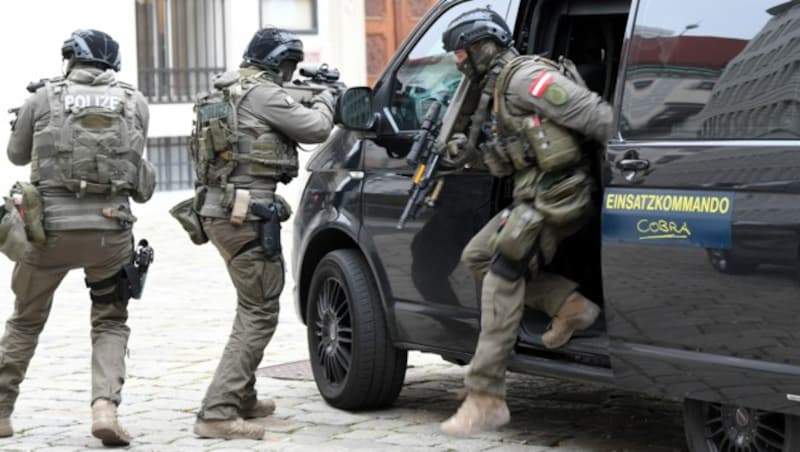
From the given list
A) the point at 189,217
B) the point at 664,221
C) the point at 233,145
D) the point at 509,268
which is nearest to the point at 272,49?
the point at 233,145

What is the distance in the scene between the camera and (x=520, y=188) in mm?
6332

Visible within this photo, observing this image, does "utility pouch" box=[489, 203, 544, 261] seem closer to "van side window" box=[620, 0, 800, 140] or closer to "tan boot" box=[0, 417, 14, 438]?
"van side window" box=[620, 0, 800, 140]

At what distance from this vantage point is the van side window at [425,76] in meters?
7.24

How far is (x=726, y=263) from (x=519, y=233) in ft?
3.48

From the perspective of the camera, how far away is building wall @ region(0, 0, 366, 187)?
60.1ft

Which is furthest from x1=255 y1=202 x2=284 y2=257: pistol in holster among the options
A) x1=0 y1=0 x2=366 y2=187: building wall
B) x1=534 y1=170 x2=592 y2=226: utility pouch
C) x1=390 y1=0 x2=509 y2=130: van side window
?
x1=0 y1=0 x2=366 y2=187: building wall

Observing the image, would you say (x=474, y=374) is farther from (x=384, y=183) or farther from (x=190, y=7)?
(x=190, y=7)

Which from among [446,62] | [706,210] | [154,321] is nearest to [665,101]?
[706,210]

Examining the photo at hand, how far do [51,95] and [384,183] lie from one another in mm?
1539

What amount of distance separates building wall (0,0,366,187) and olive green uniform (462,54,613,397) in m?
12.1

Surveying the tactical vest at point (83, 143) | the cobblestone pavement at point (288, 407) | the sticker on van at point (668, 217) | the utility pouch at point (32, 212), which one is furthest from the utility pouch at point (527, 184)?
the utility pouch at point (32, 212)

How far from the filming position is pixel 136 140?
7094 mm

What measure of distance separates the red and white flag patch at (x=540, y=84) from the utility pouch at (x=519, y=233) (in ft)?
1.47

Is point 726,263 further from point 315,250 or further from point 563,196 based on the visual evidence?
point 315,250
